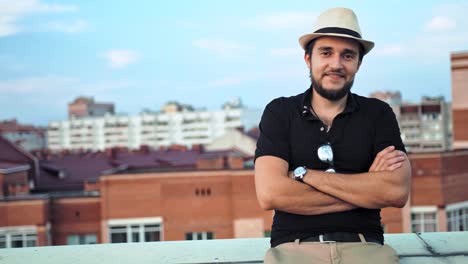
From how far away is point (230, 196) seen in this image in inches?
992

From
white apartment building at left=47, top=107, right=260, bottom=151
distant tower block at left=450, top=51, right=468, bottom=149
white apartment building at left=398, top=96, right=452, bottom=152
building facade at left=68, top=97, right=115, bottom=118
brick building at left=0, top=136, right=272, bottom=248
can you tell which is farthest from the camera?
building facade at left=68, top=97, right=115, bottom=118

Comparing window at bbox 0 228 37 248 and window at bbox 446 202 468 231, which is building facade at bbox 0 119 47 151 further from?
window at bbox 446 202 468 231

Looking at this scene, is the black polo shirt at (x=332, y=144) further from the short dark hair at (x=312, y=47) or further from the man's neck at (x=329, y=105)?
the short dark hair at (x=312, y=47)

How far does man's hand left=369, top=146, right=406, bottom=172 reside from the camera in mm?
2586

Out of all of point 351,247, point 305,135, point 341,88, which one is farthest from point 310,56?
point 351,247

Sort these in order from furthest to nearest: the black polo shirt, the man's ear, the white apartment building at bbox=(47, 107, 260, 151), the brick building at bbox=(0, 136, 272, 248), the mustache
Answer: the white apartment building at bbox=(47, 107, 260, 151) < the brick building at bbox=(0, 136, 272, 248) < the man's ear < the mustache < the black polo shirt

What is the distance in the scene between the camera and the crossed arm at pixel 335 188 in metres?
2.52

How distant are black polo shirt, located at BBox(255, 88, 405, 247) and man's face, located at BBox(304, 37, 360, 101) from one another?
0.09 meters

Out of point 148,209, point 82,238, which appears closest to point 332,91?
point 148,209

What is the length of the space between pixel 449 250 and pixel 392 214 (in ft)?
75.7

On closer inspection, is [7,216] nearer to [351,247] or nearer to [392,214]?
[392,214]

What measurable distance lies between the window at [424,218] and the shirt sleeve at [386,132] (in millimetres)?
23859

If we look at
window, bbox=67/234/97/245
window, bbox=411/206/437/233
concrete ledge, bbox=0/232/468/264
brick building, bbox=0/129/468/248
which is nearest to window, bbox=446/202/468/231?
brick building, bbox=0/129/468/248

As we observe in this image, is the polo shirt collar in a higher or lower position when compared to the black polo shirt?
higher
